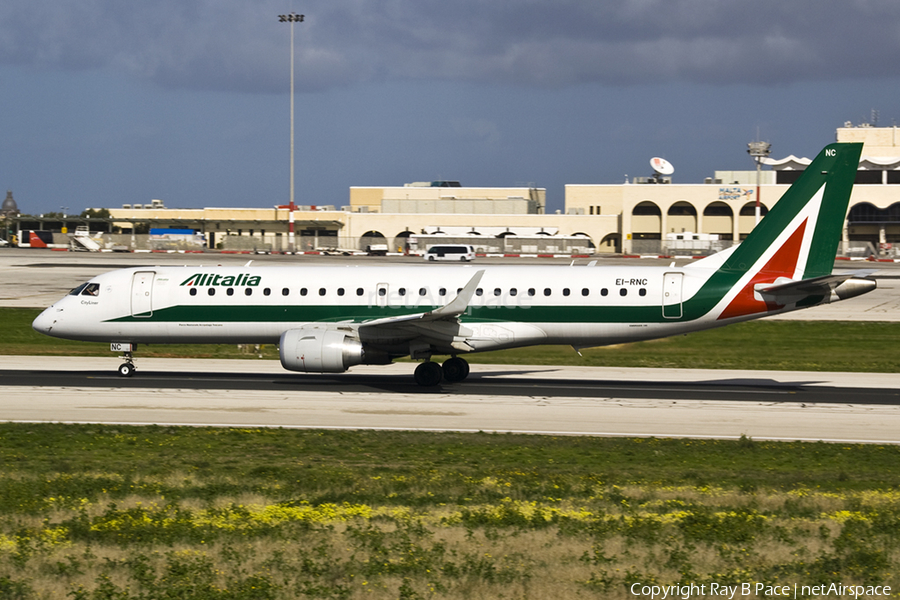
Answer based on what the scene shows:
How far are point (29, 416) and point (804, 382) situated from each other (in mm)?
24345

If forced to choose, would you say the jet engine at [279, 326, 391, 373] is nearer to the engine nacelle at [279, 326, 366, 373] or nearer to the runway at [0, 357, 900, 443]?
the engine nacelle at [279, 326, 366, 373]

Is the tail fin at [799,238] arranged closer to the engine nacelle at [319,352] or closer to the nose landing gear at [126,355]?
the engine nacelle at [319,352]

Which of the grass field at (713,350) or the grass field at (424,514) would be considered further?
the grass field at (713,350)

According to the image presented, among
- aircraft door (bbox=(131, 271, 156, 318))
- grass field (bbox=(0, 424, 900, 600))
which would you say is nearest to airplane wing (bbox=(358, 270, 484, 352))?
grass field (bbox=(0, 424, 900, 600))

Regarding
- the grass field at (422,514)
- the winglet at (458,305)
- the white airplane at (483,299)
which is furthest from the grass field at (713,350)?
the grass field at (422,514)

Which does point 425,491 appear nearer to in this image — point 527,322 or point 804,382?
point 527,322

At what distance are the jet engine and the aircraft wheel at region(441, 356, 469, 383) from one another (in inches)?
157

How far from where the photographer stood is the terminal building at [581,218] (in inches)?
5032

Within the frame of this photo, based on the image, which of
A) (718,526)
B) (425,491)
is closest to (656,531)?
(718,526)

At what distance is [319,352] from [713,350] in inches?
831

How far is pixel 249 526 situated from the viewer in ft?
44.0

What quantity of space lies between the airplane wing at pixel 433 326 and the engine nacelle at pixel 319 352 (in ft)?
3.41

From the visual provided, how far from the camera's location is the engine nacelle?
89.5 ft

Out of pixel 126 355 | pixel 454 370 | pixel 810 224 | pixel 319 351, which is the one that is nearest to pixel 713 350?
pixel 810 224
